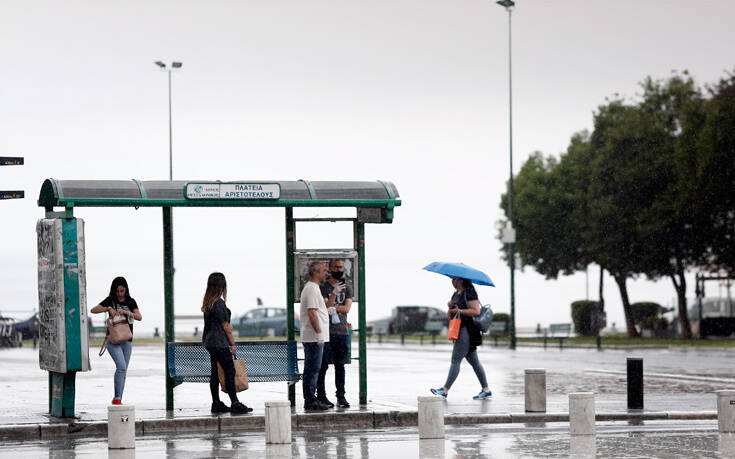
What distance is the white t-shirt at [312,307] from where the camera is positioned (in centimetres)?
1531

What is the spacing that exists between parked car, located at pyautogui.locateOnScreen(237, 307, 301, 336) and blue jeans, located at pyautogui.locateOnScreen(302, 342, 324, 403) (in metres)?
37.6

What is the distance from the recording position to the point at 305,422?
15094 millimetres

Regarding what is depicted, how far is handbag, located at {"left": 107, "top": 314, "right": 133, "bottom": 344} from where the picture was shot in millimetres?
15406

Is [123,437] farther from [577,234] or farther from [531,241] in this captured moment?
[531,241]

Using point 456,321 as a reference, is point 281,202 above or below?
above

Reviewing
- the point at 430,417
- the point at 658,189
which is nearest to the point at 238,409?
the point at 430,417

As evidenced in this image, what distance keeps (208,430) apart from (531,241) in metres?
55.3

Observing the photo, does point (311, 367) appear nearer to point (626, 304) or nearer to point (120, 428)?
point (120, 428)

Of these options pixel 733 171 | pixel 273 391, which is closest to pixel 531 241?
pixel 733 171

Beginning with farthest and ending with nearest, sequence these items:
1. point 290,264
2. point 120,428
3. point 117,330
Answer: point 290,264
point 117,330
point 120,428

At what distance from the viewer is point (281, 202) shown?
51.3 feet

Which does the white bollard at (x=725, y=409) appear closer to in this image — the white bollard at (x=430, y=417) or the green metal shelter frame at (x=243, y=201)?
the white bollard at (x=430, y=417)

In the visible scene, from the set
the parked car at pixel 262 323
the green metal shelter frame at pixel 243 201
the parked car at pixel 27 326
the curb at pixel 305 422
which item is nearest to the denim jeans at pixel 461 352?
the green metal shelter frame at pixel 243 201

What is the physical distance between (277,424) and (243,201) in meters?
3.74
